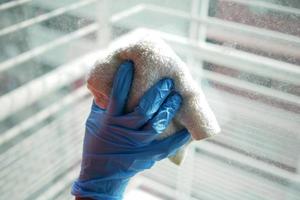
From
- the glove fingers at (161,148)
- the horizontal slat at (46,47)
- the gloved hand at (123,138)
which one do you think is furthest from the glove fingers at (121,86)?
the horizontal slat at (46,47)

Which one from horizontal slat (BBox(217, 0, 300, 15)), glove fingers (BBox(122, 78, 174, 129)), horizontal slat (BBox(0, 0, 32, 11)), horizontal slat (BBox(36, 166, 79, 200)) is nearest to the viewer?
glove fingers (BBox(122, 78, 174, 129))

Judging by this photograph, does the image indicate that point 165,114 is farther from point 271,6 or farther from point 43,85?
point 43,85

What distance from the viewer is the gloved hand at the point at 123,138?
2.85 ft

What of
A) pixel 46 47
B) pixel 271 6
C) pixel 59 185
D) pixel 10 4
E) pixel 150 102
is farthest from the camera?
pixel 59 185

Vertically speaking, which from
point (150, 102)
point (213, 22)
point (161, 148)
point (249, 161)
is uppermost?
point (213, 22)

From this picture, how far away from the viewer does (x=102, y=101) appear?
0.94m

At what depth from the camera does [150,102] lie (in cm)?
85

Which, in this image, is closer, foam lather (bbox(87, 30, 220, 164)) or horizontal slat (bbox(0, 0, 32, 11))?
foam lather (bbox(87, 30, 220, 164))

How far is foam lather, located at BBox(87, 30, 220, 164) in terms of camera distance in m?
0.86

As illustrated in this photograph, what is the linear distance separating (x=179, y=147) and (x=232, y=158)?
321 millimetres

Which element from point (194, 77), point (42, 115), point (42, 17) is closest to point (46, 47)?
point (42, 17)

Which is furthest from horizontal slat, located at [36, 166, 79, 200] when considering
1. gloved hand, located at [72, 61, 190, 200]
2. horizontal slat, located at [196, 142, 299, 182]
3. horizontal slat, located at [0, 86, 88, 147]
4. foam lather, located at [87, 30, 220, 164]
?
foam lather, located at [87, 30, 220, 164]

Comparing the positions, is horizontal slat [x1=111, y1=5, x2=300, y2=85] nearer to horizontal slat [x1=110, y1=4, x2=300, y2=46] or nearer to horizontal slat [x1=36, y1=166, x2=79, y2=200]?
horizontal slat [x1=110, y1=4, x2=300, y2=46]

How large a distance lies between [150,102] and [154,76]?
0.19 ft
